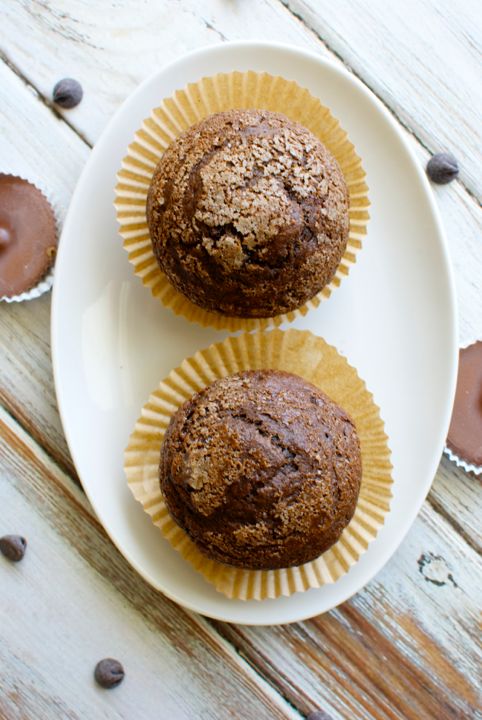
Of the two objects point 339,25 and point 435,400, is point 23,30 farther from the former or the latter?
point 435,400

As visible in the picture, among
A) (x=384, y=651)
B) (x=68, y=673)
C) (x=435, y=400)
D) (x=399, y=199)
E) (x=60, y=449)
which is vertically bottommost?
(x=68, y=673)

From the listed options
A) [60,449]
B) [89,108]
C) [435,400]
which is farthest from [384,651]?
[89,108]

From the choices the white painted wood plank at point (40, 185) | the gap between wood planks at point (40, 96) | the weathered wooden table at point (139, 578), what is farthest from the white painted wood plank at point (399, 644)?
the gap between wood planks at point (40, 96)

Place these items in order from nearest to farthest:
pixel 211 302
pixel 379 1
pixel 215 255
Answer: pixel 215 255 < pixel 211 302 < pixel 379 1

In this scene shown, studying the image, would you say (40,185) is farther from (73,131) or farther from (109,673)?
(109,673)

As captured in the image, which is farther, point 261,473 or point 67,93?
point 67,93

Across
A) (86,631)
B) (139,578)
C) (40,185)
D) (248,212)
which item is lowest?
(86,631)

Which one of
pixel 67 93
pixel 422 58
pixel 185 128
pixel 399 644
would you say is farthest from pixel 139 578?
pixel 422 58
